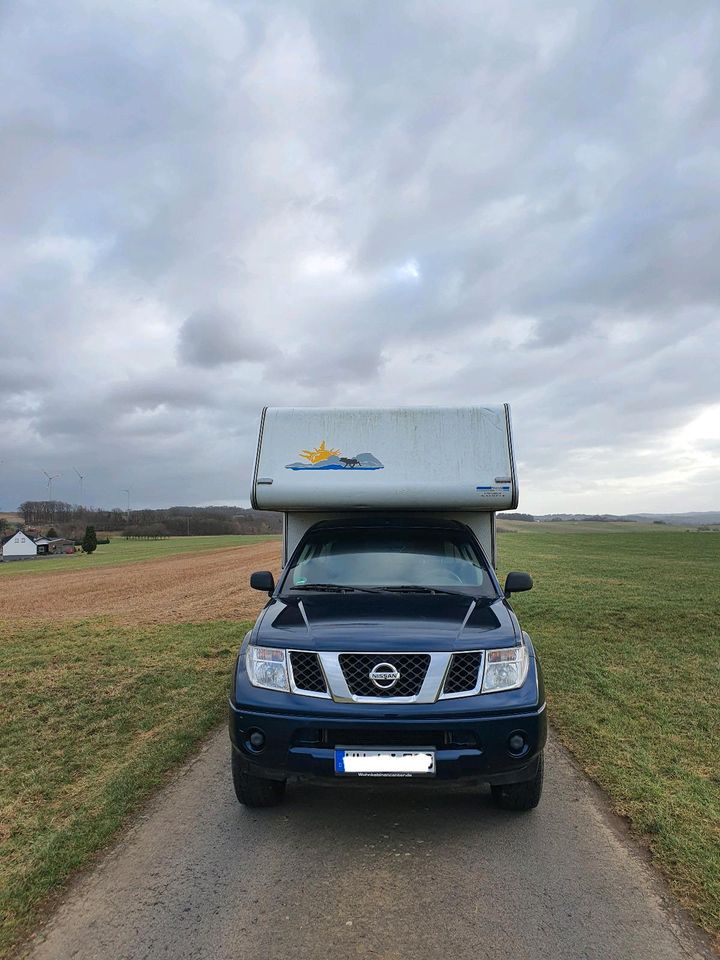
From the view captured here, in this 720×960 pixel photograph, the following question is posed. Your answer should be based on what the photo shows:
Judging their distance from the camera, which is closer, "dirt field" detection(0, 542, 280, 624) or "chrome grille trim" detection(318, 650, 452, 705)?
"chrome grille trim" detection(318, 650, 452, 705)

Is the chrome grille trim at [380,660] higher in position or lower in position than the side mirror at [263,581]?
lower

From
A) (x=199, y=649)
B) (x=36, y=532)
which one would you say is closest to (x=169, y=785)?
(x=199, y=649)

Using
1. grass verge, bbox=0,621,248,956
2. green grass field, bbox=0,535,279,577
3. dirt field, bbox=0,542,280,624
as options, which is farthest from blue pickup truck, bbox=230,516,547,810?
green grass field, bbox=0,535,279,577

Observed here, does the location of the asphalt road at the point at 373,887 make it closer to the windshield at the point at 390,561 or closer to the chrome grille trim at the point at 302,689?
the chrome grille trim at the point at 302,689

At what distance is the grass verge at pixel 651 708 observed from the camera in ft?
11.4

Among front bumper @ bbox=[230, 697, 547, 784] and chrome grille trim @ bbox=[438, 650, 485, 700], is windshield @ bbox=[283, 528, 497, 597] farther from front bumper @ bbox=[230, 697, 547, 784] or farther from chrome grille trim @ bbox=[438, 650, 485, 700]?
front bumper @ bbox=[230, 697, 547, 784]

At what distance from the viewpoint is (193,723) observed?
19.1 feet

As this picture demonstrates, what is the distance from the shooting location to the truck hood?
Answer: 12.0 feet

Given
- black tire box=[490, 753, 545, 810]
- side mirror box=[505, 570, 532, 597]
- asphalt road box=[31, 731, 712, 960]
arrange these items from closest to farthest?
1. asphalt road box=[31, 731, 712, 960]
2. black tire box=[490, 753, 545, 810]
3. side mirror box=[505, 570, 532, 597]

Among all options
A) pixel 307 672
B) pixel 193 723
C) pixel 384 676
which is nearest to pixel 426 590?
pixel 384 676

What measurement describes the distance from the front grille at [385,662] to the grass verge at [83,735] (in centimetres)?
173

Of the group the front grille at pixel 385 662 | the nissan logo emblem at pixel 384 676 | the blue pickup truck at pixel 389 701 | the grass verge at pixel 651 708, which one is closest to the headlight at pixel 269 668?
the blue pickup truck at pixel 389 701

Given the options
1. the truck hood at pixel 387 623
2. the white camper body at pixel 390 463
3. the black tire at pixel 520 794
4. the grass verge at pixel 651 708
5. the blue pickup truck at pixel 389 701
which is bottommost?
the grass verge at pixel 651 708

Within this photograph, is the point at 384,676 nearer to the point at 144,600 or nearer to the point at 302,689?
the point at 302,689
